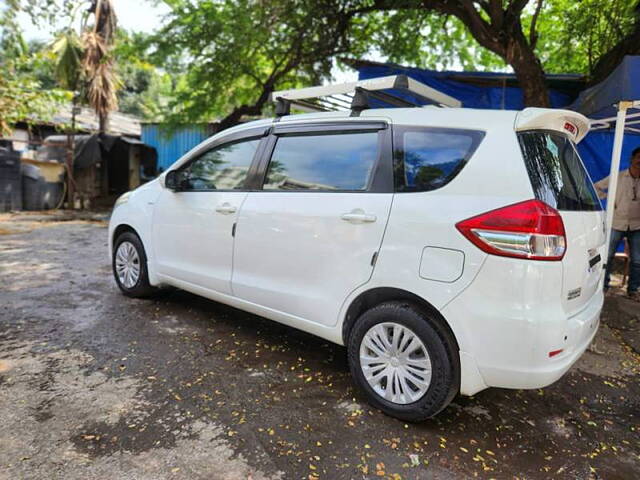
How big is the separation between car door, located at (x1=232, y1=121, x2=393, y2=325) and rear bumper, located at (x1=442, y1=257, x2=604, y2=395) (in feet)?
2.11

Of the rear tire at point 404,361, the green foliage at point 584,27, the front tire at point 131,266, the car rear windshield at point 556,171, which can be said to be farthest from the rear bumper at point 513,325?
the green foliage at point 584,27

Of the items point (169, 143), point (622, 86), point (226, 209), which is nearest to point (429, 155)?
point (226, 209)

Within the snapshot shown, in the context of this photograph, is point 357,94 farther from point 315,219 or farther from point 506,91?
point 506,91

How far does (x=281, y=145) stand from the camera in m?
3.34

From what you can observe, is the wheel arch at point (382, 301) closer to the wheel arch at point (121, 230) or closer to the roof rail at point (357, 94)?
the roof rail at point (357, 94)

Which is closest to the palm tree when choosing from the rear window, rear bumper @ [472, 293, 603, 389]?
the rear window

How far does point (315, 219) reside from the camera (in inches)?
113

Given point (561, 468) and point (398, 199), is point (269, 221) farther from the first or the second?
point (561, 468)

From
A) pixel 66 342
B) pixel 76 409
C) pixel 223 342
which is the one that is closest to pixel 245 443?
pixel 76 409

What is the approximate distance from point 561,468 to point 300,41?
883cm

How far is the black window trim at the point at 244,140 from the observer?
3.44 metres

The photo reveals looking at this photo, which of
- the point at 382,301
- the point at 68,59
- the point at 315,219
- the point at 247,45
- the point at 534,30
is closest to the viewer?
the point at 382,301

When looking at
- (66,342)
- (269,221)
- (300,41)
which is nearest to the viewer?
(269,221)

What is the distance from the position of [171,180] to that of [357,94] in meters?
2.03
